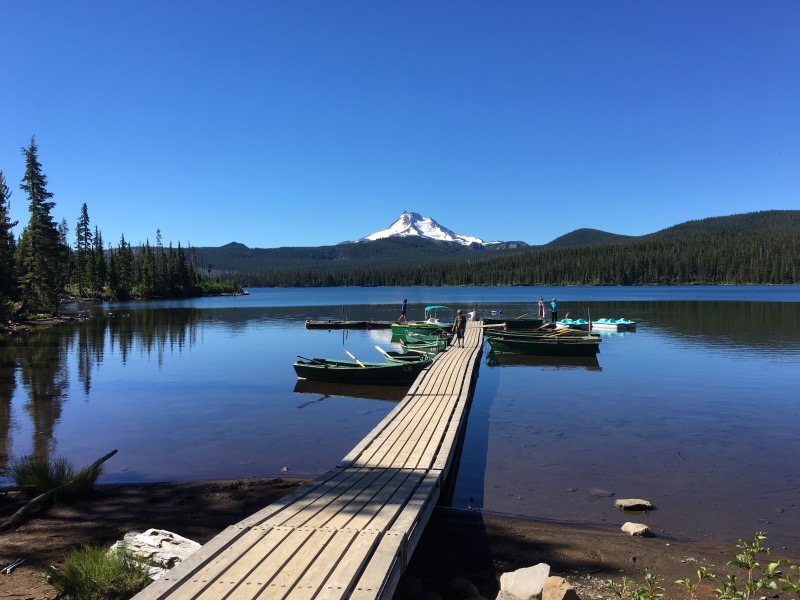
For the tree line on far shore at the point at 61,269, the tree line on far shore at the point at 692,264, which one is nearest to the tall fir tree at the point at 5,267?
the tree line on far shore at the point at 61,269

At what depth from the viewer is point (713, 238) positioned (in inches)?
7456

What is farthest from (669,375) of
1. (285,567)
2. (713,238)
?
(713,238)

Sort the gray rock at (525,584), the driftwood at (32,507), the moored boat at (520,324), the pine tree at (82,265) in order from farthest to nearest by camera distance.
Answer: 1. the pine tree at (82,265)
2. the moored boat at (520,324)
3. the driftwood at (32,507)
4. the gray rock at (525,584)

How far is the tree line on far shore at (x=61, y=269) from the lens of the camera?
149 ft

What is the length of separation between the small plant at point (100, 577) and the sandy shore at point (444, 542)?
1.14 feet

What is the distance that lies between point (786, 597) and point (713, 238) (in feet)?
685

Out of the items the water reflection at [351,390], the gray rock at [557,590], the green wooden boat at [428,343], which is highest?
the gray rock at [557,590]

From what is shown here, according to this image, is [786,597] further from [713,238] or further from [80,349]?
[713,238]

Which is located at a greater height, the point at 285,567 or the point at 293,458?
the point at 285,567

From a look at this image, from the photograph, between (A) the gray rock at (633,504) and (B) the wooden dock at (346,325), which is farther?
(B) the wooden dock at (346,325)

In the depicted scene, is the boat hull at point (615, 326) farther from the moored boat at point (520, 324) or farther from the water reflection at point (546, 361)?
the water reflection at point (546, 361)

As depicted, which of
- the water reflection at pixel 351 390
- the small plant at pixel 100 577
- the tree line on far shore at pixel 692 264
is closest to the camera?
the small plant at pixel 100 577

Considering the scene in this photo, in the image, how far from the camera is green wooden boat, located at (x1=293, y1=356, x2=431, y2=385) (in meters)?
20.0

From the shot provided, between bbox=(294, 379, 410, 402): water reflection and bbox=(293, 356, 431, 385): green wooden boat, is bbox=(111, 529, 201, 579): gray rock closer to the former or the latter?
bbox=(294, 379, 410, 402): water reflection
